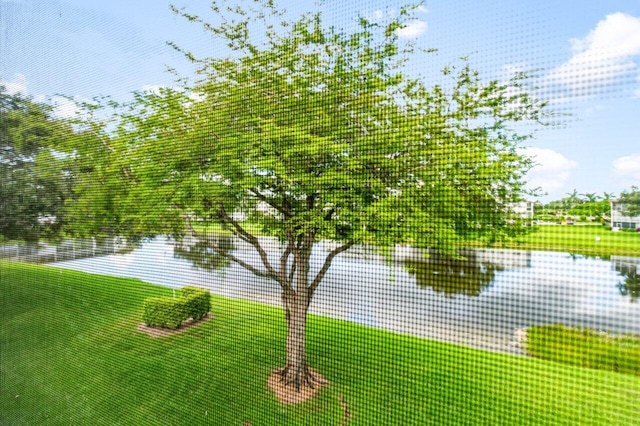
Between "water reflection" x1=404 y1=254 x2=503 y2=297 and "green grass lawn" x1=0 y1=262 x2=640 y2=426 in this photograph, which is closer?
"water reflection" x1=404 y1=254 x2=503 y2=297

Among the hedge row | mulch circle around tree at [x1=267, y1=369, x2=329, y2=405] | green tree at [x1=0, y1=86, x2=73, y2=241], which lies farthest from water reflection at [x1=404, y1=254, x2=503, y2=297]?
green tree at [x1=0, y1=86, x2=73, y2=241]

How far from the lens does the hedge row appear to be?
1.67 m

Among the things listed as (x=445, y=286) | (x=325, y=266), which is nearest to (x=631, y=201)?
(x=445, y=286)

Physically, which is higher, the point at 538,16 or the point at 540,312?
the point at 538,16

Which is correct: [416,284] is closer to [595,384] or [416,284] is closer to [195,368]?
[595,384]

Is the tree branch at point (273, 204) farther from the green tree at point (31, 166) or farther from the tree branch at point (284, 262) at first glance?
the green tree at point (31, 166)

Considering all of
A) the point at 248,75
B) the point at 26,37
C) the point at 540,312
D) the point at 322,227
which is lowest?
the point at 540,312

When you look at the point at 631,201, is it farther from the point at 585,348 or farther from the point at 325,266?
the point at 325,266

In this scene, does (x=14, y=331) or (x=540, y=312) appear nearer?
(x=540, y=312)

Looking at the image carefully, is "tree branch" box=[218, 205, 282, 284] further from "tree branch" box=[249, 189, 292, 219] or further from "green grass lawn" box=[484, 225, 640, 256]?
"green grass lawn" box=[484, 225, 640, 256]

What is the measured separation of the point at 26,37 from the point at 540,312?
106 inches

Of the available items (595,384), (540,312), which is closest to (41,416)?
(540,312)

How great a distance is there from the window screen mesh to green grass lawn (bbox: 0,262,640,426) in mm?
13

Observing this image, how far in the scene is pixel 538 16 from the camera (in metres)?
0.75
